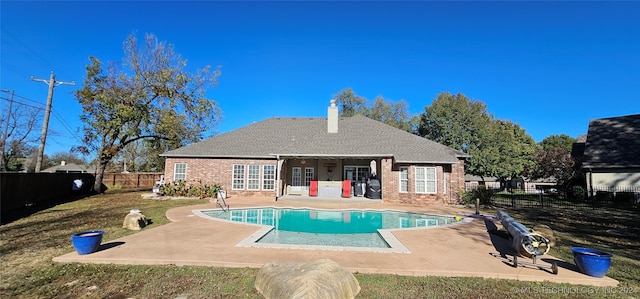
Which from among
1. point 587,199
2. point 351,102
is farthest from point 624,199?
point 351,102

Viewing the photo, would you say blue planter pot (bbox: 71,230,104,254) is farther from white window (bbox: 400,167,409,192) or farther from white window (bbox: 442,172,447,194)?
white window (bbox: 442,172,447,194)

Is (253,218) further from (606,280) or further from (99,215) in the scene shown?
(606,280)

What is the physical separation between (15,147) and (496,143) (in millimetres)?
60737

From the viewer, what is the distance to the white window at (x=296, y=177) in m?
21.4

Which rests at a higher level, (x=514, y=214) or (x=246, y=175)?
(x=246, y=175)

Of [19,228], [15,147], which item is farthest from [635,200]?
[15,147]

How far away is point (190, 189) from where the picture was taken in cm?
1872

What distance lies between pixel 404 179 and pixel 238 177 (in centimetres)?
1089

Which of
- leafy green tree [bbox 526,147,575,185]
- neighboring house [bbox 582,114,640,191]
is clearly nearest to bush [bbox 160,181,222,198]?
neighboring house [bbox 582,114,640,191]

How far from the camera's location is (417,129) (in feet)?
144

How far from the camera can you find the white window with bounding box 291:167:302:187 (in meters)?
21.4

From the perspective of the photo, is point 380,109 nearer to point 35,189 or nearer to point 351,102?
point 351,102

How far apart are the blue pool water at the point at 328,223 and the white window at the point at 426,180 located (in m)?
3.62

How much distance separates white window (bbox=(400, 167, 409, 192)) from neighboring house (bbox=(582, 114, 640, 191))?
554 inches
